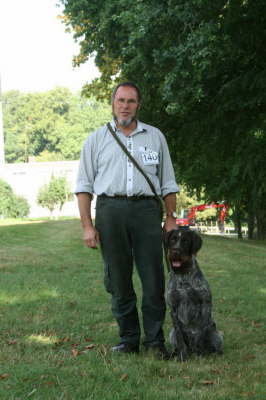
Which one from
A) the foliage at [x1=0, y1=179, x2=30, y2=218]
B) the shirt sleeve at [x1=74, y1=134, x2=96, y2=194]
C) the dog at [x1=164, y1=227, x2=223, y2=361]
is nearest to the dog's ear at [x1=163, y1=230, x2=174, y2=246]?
the dog at [x1=164, y1=227, x2=223, y2=361]

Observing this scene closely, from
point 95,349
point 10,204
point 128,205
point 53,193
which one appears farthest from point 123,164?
point 53,193

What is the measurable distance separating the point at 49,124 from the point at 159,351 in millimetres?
96351

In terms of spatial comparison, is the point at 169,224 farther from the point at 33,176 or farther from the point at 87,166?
the point at 33,176

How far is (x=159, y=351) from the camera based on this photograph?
18.2 feet

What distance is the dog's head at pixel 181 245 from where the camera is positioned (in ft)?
17.4

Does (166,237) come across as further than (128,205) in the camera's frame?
Yes

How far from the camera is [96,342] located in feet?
20.7

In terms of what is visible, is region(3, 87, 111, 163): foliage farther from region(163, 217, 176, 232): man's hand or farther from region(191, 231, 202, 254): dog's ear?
region(191, 231, 202, 254): dog's ear

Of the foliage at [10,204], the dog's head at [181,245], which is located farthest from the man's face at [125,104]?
the foliage at [10,204]

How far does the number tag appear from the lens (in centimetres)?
535

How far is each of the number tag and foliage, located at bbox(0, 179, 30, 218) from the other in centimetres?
4763

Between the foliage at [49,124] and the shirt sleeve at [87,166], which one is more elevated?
the foliage at [49,124]

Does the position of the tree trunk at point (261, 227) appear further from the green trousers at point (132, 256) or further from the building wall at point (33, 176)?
the building wall at point (33, 176)

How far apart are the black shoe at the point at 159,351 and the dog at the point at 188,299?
0.31 feet
